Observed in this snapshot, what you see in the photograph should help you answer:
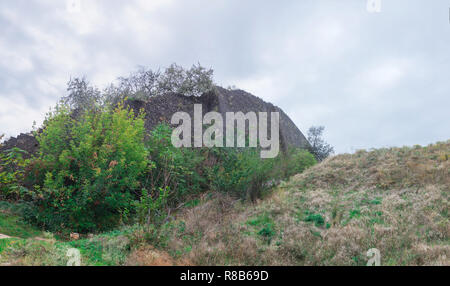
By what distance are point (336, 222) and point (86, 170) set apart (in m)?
7.03

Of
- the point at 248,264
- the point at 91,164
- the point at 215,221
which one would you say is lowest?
the point at 248,264

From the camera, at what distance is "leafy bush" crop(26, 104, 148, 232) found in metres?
9.08

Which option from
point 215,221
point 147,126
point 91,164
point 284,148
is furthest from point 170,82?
point 215,221

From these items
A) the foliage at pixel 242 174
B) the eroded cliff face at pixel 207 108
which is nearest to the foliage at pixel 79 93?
the eroded cliff face at pixel 207 108

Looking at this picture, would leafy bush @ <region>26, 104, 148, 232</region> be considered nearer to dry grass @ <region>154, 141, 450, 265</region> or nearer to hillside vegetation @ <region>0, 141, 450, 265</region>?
hillside vegetation @ <region>0, 141, 450, 265</region>

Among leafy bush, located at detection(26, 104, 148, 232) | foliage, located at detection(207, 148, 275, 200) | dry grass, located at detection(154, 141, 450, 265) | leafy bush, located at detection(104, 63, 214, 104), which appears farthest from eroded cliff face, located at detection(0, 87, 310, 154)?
dry grass, located at detection(154, 141, 450, 265)

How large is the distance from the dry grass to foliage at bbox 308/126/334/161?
11074 millimetres

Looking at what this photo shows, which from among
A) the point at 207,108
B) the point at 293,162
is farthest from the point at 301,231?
the point at 207,108

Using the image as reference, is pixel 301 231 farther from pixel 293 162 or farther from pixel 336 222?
pixel 293 162

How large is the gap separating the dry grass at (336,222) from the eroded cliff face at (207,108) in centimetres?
785

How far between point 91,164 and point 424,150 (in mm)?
12803

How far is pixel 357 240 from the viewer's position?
6793 mm

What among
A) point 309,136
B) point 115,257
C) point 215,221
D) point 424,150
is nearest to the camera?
point 115,257
